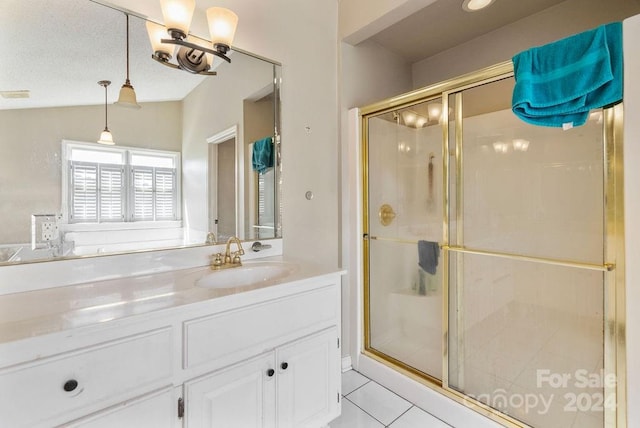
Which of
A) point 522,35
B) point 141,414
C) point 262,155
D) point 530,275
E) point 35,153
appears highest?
point 522,35

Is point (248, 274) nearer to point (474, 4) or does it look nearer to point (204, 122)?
point (204, 122)

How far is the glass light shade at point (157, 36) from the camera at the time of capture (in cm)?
143

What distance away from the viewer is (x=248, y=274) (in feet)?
5.15

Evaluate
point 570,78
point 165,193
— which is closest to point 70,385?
point 165,193

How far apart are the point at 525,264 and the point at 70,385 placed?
2.00 m

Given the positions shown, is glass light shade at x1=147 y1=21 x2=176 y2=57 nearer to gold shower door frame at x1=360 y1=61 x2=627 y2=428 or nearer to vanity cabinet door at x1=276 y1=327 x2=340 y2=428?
gold shower door frame at x1=360 y1=61 x2=627 y2=428

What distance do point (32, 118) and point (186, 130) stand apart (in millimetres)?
593

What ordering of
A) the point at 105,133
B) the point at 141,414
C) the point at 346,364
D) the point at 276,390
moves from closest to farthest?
1. the point at 141,414
2. the point at 276,390
3. the point at 105,133
4. the point at 346,364

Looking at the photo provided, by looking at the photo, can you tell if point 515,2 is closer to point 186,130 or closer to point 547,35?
point 547,35

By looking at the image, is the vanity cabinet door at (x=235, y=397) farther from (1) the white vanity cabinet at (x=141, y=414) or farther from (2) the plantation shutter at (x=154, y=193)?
(2) the plantation shutter at (x=154, y=193)

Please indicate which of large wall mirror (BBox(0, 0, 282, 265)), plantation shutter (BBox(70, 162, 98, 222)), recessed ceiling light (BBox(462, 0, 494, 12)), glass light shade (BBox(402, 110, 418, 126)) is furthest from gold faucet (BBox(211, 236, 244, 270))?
recessed ceiling light (BBox(462, 0, 494, 12))

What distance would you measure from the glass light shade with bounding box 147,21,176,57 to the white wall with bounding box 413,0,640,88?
2.06 metres

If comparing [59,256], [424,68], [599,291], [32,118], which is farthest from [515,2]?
[59,256]

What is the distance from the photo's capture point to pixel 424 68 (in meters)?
2.68
